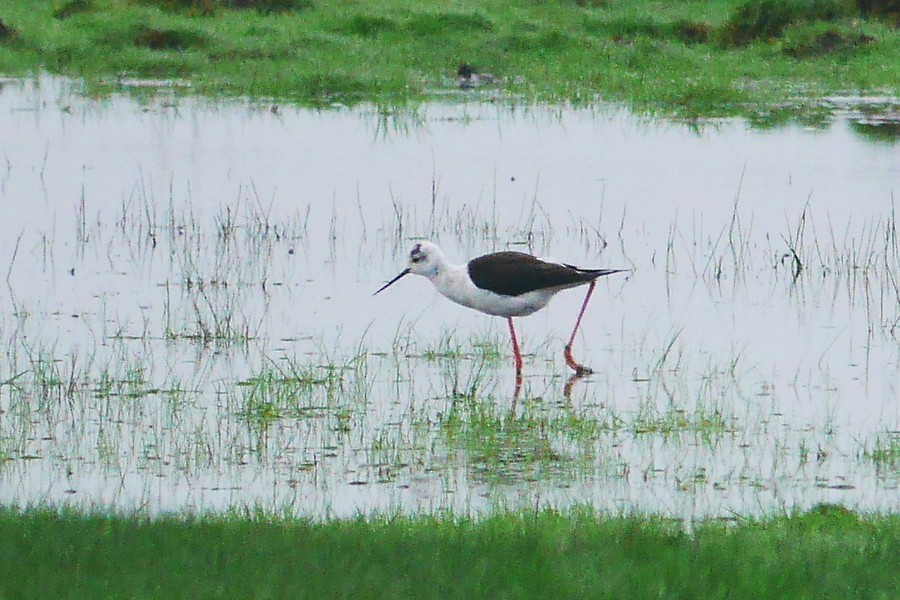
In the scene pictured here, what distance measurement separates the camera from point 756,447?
789cm

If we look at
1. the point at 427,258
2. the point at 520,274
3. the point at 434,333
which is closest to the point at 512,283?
the point at 520,274

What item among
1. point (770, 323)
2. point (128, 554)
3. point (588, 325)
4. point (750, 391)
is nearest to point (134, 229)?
point (588, 325)

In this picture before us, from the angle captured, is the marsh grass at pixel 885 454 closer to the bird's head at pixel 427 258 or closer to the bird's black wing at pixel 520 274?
the bird's black wing at pixel 520 274

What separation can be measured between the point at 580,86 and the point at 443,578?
2084 centimetres

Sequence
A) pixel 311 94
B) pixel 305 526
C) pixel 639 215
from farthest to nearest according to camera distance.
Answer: pixel 311 94, pixel 639 215, pixel 305 526

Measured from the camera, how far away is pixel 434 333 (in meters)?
10.5

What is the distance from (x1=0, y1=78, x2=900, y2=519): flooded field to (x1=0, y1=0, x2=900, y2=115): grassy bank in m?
5.39

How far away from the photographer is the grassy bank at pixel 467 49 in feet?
82.1

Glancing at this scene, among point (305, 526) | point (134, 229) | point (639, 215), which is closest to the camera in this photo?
point (305, 526)

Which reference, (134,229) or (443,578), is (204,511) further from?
(134,229)

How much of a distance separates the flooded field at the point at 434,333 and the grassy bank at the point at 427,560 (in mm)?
567

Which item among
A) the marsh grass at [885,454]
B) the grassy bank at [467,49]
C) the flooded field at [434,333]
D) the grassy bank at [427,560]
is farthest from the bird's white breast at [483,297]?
the grassy bank at [467,49]

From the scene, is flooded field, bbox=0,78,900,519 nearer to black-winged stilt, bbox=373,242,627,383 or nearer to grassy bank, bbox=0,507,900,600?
black-winged stilt, bbox=373,242,627,383

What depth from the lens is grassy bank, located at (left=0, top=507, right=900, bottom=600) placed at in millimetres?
5262
